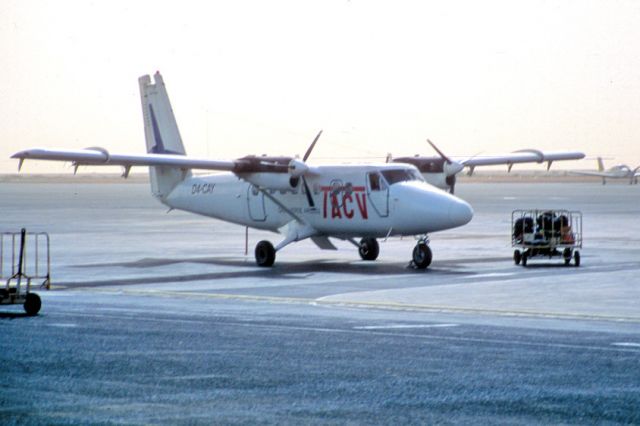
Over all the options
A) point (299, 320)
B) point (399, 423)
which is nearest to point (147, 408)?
point (399, 423)

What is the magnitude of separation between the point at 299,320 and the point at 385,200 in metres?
13.8

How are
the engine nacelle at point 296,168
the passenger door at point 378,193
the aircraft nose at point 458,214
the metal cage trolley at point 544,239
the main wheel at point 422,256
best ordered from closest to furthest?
the aircraft nose at point 458,214 → the main wheel at point 422,256 → the passenger door at point 378,193 → the metal cage trolley at point 544,239 → the engine nacelle at point 296,168

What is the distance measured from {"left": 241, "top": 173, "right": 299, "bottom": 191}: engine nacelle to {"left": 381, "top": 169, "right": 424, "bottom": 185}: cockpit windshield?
278 centimetres

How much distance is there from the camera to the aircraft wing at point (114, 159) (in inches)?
1300

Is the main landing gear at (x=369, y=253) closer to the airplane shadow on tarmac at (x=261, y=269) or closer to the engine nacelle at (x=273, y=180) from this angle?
the airplane shadow on tarmac at (x=261, y=269)

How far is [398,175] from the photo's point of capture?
3475 cm

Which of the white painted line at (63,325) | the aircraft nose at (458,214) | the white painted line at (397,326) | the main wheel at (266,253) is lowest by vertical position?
the white painted line at (63,325)

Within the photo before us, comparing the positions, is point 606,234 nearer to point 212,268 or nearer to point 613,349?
point 212,268

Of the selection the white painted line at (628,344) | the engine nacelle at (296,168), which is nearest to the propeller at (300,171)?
the engine nacelle at (296,168)

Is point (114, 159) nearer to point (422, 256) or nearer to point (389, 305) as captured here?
point (422, 256)

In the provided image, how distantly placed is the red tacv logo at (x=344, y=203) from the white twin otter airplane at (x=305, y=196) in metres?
0.03

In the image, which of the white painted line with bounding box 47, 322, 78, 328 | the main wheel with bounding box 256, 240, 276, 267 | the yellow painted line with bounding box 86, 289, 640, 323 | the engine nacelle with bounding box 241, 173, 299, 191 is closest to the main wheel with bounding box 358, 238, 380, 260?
the engine nacelle with bounding box 241, 173, 299, 191

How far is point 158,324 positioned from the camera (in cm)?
2012

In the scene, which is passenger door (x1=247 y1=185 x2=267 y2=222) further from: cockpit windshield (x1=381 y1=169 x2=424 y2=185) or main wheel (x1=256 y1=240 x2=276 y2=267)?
cockpit windshield (x1=381 y1=169 x2=424 y2=185)
